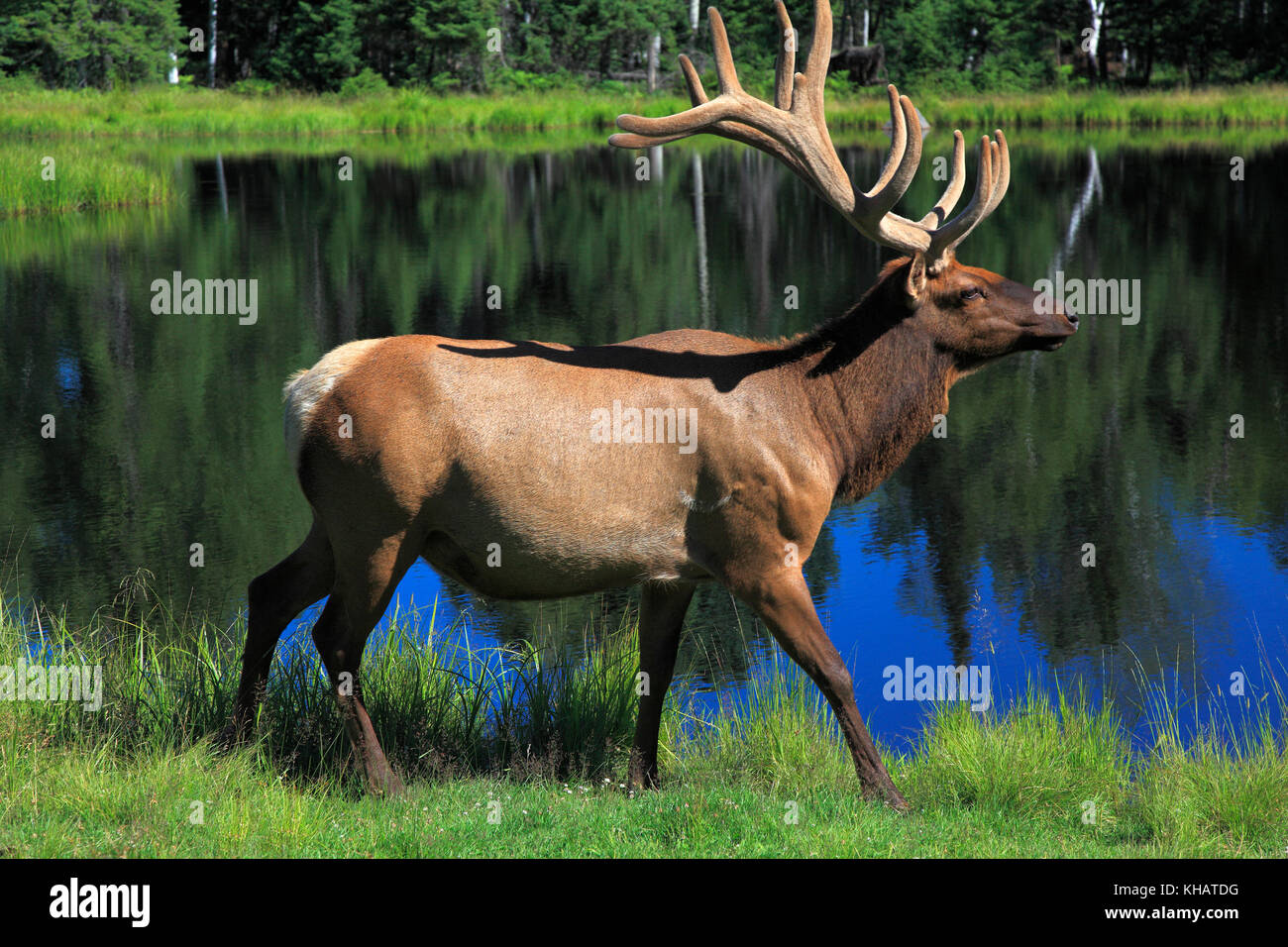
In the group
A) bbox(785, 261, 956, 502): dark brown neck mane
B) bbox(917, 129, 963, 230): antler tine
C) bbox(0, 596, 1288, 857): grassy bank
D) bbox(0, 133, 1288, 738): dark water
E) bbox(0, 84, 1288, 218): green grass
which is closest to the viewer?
bbox(0, 596, 1288, 857): grassy bank

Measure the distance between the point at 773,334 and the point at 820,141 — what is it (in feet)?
37.1

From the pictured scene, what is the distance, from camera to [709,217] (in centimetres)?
3106

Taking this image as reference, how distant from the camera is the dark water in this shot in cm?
966

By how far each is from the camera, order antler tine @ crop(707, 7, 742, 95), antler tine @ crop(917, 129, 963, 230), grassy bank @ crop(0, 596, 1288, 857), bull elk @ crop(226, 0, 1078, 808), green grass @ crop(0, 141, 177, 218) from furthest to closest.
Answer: green grass @ crop(0, 141, 177, 218), antler tine @ crop(917, 129, 963, 230), antler tine @ crop(707, 7, 742, 95), bull elk @ crop(226, 0, 1078, 808), grassy bank @ crop(0, 596, 1288, 857)

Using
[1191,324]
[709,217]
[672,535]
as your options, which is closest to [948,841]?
[672,535]

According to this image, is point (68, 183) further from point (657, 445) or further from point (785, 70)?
point (657, 445)

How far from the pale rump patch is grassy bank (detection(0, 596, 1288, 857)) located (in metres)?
1.34

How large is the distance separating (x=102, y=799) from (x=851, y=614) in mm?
5865

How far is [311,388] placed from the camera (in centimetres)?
562

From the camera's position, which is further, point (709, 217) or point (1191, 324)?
point (709, 217)

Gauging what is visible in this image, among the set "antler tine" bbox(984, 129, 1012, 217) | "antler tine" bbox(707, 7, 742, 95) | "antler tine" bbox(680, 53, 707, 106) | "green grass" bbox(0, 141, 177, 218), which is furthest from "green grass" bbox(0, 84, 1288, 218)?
"antler tine" bbox(984, 129, 1012, 217)

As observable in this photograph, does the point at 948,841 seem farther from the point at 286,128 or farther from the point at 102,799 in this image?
the point at 286,128

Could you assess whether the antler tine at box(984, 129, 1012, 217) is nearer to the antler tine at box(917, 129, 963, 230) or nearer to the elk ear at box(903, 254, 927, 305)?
the antler tine at box(917, 129, 963, 230)

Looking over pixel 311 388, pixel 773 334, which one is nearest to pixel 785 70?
pixel 311 388
